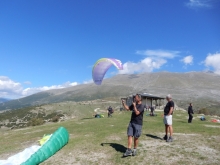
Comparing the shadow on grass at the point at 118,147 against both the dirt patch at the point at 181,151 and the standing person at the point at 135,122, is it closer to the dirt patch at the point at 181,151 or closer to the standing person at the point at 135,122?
the dirt patch at the point at 181,151

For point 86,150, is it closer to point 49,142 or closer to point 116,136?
point 49,142

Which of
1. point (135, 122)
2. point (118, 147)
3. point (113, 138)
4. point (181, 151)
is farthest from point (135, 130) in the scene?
point (113, 138)

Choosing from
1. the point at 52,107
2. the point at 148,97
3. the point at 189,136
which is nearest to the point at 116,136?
the point at 189,136

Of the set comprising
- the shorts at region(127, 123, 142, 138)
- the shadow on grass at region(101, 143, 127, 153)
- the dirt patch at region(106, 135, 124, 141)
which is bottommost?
the shadow on grass at region(101, 143, 127, 153)

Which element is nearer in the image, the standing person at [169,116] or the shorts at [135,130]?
the shorts at [135,130]

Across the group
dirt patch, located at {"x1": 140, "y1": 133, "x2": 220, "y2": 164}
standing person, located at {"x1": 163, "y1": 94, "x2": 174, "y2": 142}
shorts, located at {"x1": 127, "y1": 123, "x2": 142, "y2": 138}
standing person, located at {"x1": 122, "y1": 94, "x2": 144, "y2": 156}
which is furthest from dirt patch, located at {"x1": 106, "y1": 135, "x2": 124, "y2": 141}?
shorts, located at {"x1": 127, "y1": 123, "x2": 142, "y2": 138}

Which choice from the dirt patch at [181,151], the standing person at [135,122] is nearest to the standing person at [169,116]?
the dirt patch at [181,151]

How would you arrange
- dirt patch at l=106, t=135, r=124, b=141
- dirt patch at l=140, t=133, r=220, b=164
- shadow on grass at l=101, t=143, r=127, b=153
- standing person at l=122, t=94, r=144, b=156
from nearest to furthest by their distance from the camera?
dirt patch at l=140, t=133, r=220, b=164, standing person at l=122, t=94, r=144, b=156, shadow on grass at l=101, t=143, r=127, b=153, dirt patch at l=106, t=135, r=124, b=141

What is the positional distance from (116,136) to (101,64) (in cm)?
582

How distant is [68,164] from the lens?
10875 mm

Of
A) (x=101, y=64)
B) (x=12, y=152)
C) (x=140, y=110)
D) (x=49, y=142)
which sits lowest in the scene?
(x=12, y=152)

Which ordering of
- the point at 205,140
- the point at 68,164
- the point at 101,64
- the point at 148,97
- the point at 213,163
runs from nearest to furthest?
the point at 213,163, the point at 68,164, the point at 205,140, the point at 101,64, the point at 148,97

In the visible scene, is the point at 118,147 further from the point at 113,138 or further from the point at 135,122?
the point at 135,122

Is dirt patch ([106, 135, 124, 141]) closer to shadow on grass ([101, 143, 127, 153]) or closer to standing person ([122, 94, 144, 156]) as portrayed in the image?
shadow on grass ([101, 143, 127, 153])
